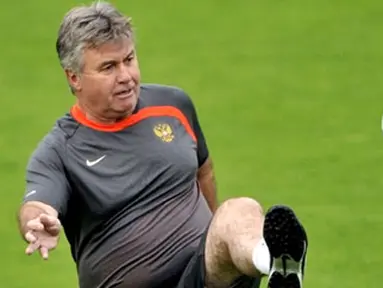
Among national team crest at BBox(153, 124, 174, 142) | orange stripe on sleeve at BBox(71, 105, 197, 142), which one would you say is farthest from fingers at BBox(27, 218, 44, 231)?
national team crest at BBox(153, 124, 174, 142)

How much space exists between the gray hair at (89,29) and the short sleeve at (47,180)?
0.40 m

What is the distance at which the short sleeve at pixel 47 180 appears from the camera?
6148 millimetres

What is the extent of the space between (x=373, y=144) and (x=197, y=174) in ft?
8.18

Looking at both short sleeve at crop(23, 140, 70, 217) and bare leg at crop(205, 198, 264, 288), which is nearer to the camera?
bare leg at crop(205, 198, 264, 288)

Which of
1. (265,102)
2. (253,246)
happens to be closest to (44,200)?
(253,246)

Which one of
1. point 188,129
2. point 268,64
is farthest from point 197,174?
point 268,64

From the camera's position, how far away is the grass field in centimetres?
812

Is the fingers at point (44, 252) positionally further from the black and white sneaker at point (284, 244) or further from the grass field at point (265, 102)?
the grass field at point (265, 102)

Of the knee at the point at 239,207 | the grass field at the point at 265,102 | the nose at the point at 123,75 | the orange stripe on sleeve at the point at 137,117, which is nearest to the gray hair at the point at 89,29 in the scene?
the nose at the point at 123,75

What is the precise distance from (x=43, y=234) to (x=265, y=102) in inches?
167

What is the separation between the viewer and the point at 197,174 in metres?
6.89

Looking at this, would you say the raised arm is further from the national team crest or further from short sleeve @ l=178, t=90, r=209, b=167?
short sleeve @ l=178, t=90, r=209, b=167

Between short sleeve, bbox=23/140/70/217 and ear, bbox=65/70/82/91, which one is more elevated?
ear, bbox=65/70/82/91

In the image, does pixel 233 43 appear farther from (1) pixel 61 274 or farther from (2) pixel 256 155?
(1) pixel 61 274
